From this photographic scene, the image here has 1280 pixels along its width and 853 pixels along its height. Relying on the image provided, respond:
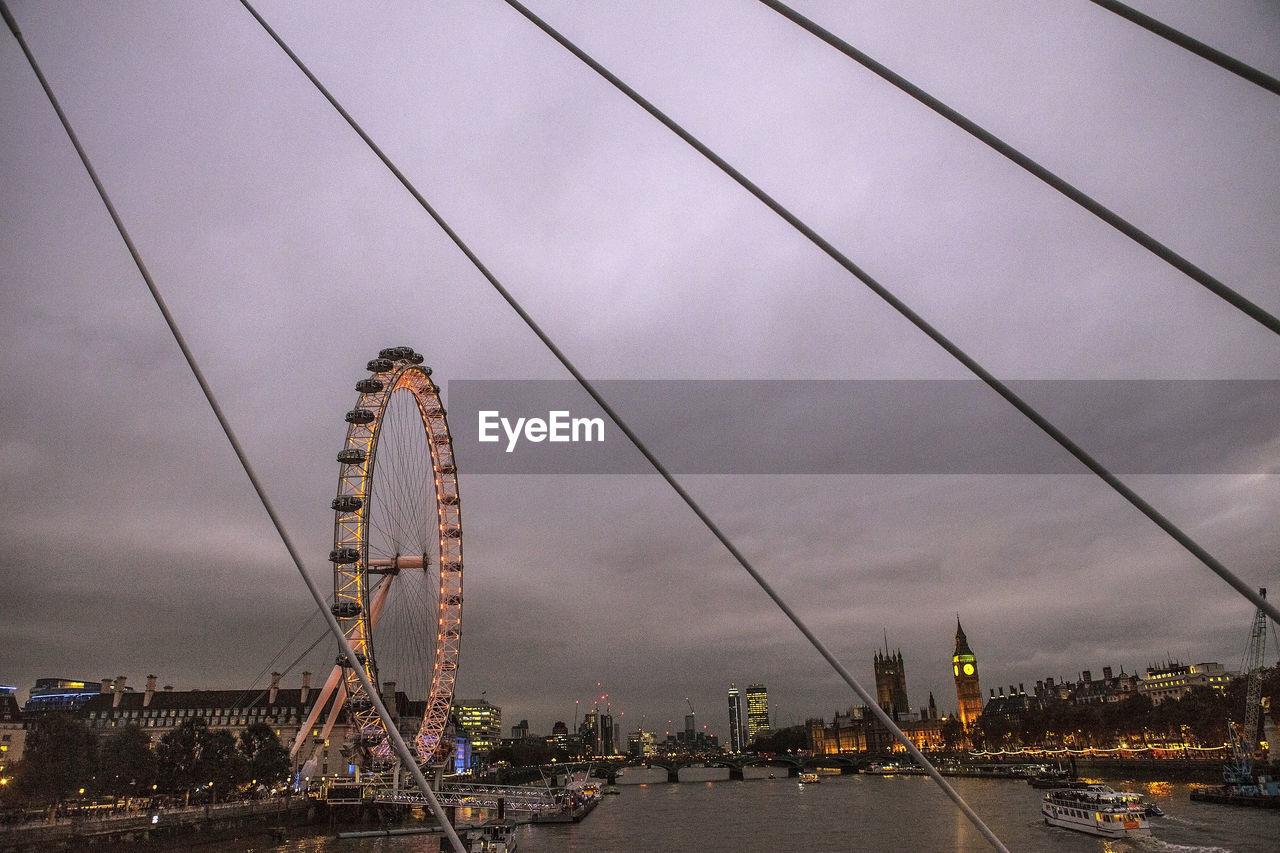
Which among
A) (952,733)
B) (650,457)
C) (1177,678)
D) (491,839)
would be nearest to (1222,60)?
(650,457)

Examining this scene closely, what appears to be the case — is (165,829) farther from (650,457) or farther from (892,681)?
(892,681)

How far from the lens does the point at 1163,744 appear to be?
65.5 m

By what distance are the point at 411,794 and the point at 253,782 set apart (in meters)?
7.26

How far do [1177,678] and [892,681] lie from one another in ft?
170

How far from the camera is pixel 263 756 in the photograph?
130ft

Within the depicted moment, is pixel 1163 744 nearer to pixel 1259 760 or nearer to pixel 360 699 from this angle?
pixel 1259 760

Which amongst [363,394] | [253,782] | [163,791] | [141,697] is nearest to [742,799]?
[253,782]

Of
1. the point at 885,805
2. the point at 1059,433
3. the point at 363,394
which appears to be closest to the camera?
the point at 1059,433

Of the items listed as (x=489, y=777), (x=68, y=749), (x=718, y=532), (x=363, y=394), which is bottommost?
(x=489, y=777)

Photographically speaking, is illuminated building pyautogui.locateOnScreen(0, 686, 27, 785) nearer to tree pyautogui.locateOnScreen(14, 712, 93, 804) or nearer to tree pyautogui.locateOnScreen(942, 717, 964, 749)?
tree pyautogui.locateOnScreen(14, 712, 93, 804)

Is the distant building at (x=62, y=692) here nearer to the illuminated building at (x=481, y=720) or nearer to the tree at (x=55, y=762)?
the tree at (x=55, y=762)

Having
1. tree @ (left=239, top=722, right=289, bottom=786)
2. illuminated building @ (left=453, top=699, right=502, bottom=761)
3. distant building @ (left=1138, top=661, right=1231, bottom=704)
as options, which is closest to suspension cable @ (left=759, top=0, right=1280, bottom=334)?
tree @ (left=239, top=722, right=289, bottom=786)

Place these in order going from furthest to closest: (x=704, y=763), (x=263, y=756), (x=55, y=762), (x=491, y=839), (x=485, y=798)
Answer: (x=704, y=763), (x=263, y=756), (x=485, y=798), (x=55, y=762), (x=491, y=839)

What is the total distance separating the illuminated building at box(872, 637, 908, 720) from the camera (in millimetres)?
136125
